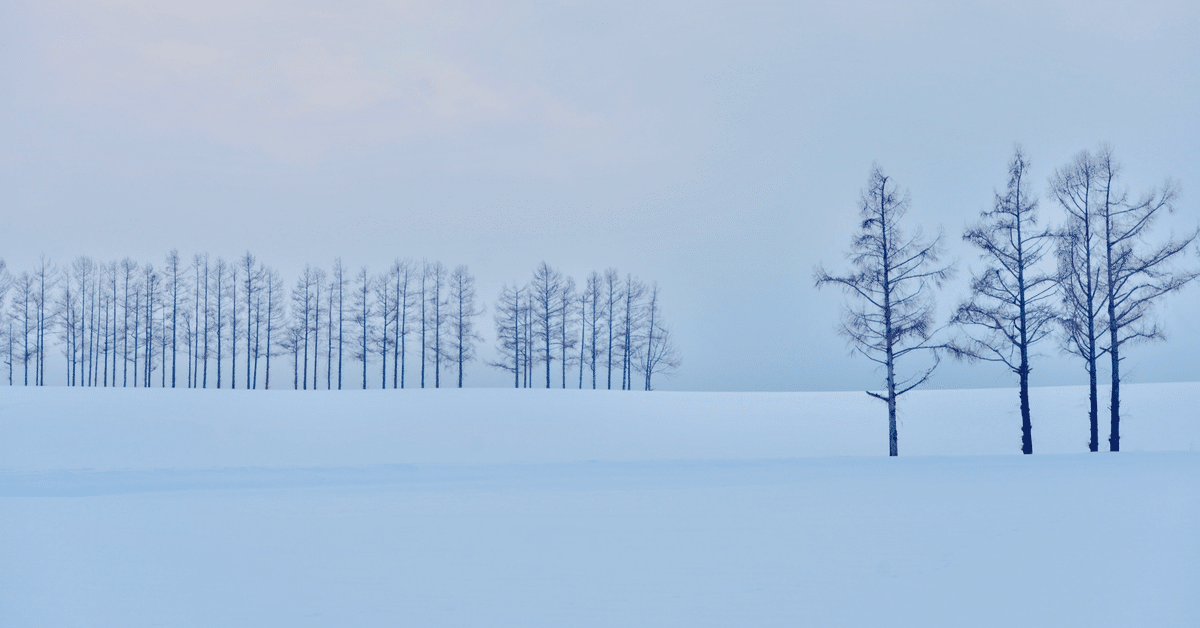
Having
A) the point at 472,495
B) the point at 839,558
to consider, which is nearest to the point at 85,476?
the point at 472,495

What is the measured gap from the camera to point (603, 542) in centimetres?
870

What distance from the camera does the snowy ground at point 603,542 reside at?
6.44 meters

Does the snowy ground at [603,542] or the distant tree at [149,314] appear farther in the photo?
the distant tree at [149,314]

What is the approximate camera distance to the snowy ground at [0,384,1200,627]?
644 cm

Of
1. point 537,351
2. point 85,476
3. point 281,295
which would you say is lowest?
point 85,476

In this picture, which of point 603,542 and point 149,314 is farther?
point 149,314

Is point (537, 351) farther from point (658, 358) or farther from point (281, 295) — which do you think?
point (281, 295)

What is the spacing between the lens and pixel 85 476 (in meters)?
15.2

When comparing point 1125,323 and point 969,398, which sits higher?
point 1125,323

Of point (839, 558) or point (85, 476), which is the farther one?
point (85, 476)

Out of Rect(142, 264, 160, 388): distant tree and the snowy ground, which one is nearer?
the snowy ground

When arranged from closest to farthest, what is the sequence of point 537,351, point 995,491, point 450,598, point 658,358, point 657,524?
1. point 450,598
2. point 657,524
3. point 995,491
4. point 537,351
5. point 658,358

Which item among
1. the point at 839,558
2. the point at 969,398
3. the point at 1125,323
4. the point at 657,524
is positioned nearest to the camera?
the point at 839,558

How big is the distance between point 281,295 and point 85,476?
104 feet
